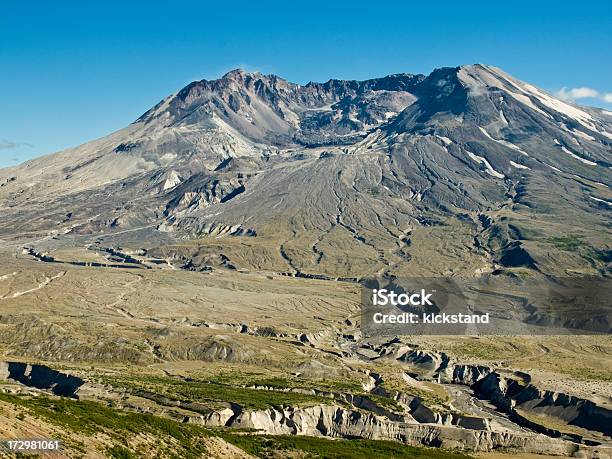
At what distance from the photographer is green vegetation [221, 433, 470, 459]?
2854 inches

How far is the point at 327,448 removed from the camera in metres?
77.2

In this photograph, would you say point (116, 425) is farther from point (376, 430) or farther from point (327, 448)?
point (376, 430)

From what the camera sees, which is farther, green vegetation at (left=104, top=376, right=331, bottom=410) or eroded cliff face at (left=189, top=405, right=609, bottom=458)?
green vegetation at (left=104, top=376, right=331, bottom=410)

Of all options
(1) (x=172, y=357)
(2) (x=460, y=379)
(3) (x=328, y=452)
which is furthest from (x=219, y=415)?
(2) (x=460, y=379)

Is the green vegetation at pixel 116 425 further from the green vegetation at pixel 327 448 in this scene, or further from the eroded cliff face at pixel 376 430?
the eroded cliff face at pixel 376 430

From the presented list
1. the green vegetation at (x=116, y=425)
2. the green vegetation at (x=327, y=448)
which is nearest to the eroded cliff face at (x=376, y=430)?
the green vegetation at (x=327, y=448)

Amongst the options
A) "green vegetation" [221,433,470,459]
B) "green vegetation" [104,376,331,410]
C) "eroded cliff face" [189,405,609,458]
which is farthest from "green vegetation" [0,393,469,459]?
"green vegetation" [104,376,331,410]

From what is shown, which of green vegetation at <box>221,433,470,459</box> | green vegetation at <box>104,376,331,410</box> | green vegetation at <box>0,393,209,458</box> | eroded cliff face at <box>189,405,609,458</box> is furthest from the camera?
green vegetation at <box>104,376,331,410</box>

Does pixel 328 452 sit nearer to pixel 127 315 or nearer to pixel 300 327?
pixel 300 327

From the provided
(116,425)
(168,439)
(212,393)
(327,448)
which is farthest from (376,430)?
(116,425)

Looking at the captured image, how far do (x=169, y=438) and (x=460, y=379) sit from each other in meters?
82.5

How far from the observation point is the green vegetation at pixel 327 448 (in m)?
72.5

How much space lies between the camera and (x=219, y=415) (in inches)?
3445

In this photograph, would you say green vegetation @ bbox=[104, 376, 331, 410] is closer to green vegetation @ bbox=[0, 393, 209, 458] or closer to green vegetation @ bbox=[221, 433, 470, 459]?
green vegetation @ bbox=[221, 433, 470, 459]
